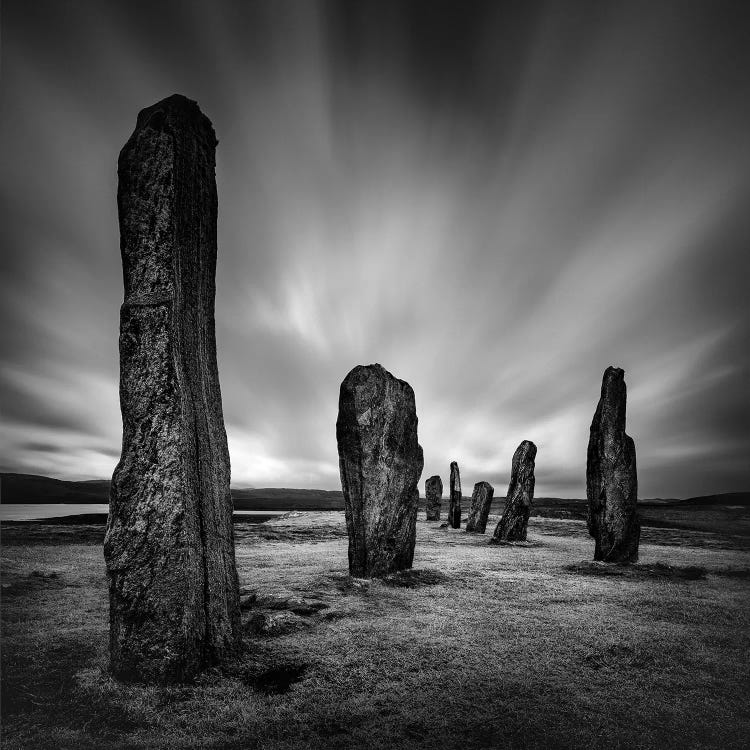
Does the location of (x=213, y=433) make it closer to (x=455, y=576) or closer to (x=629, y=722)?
(x=629, y=722)

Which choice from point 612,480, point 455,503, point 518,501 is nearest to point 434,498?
point 455,503

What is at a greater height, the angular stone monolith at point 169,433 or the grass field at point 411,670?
the angular stone monolith at point 169,433

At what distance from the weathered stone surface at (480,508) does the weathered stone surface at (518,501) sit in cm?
371

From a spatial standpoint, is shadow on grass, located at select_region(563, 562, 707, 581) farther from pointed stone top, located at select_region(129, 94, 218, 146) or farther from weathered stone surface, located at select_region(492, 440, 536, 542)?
pointed stone top, located at select_region(129, 94, 218, 146)

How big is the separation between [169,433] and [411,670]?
3.04 metres

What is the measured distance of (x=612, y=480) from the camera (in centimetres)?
995

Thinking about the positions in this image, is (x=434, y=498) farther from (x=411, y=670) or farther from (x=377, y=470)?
(x=411, y=670)

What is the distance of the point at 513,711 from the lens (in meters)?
3.15

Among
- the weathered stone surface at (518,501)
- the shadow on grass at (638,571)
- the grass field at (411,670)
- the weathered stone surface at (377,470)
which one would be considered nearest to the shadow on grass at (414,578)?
the grass field at (411,670)

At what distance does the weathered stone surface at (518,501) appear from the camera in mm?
15125

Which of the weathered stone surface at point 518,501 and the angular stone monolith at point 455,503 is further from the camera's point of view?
the angular stone monolith at point 455,503

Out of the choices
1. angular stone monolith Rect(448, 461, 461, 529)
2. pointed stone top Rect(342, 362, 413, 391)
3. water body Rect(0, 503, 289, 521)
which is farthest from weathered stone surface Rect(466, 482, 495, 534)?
water body Rect(0, 503, 289, 521)

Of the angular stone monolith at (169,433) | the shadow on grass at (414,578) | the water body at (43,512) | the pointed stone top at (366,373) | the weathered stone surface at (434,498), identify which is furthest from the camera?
the weathered stone surface at (434,498)

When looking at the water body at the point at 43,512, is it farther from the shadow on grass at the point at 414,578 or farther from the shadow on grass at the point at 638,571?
the shadow on grass at the point at 638,571
